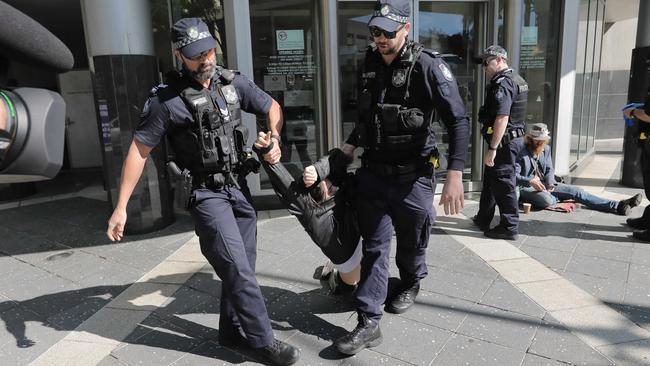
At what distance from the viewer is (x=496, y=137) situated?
4.38 meters

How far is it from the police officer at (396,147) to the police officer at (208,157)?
1.91 ft

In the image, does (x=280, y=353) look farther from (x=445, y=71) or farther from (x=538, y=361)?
(x=445, y=71)

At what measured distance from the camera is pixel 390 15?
2.81m

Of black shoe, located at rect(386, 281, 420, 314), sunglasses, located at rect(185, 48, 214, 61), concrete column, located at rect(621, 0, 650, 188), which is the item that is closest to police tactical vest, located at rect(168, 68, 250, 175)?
sunglasses, located at rect(185, 48, 214, 61)

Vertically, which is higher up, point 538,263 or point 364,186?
point 364,186

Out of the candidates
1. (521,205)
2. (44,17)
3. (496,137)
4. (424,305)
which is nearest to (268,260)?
(424,305)

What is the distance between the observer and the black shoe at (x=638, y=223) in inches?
190

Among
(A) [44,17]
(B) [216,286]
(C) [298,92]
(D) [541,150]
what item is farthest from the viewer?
(A) [44,17]

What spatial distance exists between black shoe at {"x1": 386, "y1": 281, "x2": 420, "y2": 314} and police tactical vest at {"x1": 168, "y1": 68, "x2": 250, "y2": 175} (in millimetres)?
1466

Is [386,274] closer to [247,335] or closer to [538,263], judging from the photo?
[247,335]

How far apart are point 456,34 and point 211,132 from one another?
491cm

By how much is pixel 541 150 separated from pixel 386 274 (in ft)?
11.1

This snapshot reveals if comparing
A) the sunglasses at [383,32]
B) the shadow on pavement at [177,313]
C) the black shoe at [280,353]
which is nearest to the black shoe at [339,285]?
the shadow on pavement at [177,313]

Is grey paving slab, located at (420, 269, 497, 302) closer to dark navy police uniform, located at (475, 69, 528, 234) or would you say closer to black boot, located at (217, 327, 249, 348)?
dark navy police uniform, located at (475, 69, 528, 234)
